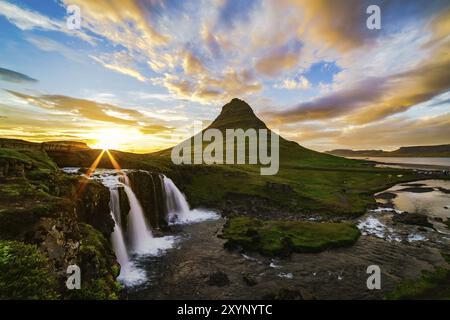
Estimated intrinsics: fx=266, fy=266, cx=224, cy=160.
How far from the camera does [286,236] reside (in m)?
37.2

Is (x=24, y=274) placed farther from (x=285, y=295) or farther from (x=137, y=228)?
(x=137, y=228)

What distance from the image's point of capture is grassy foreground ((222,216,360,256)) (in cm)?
3428

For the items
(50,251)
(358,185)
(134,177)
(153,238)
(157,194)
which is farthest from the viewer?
(358,185)

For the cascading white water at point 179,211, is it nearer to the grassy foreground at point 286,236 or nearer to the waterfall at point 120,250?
the grassy foreground at point 286,236

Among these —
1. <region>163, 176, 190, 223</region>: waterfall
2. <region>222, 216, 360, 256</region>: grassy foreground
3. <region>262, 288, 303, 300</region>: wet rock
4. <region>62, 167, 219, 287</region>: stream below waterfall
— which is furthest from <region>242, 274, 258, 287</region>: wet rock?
<region>163, 176, 190, 223</region>: waterfall

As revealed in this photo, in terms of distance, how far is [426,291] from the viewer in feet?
78.1

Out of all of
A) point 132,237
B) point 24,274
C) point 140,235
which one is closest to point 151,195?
point 140,235

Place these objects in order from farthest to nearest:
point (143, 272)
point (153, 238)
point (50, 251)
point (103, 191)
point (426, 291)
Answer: point (153, 238) → point (103, 191) → point (143, 272) → point (426, 291) → point (50, 251)

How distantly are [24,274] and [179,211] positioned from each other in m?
40.3

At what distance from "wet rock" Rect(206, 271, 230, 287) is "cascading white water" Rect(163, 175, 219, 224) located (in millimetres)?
23554

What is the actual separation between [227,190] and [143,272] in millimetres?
41871

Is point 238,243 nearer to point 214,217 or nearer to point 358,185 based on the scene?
point 214,217
